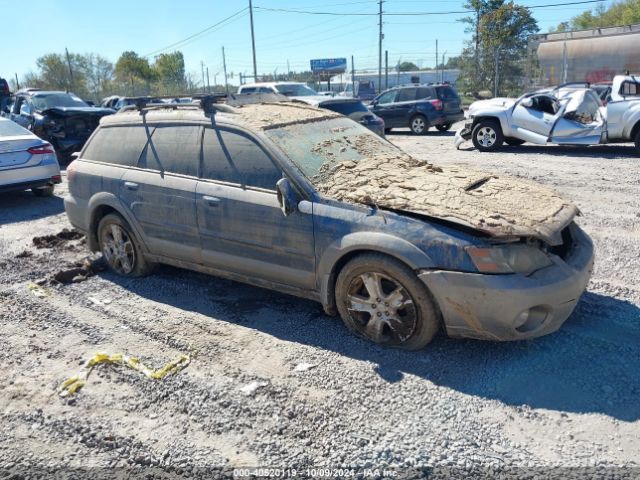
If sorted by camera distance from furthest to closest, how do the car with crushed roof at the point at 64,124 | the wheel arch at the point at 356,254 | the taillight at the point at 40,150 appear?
the car with crushed roof at the point at 64,124 → the taillight at the point at 40,150 → the wheel arch at the point at 356,254

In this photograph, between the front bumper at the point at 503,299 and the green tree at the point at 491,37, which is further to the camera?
the green tree at the point at 491,37


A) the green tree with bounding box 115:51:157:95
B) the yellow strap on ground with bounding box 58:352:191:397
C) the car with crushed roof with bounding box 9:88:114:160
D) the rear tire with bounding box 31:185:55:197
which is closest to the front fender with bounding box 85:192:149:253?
the yellow strap on ground with bounding box 58:352:191:397

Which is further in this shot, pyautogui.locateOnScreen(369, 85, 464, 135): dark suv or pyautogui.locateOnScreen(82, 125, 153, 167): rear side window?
pyautogui.locateOnScreen(369, 85, 464, 135): dark suv

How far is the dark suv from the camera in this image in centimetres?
1820

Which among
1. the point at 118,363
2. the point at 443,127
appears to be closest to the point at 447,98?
the point at 443,127

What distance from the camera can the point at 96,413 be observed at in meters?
3.30

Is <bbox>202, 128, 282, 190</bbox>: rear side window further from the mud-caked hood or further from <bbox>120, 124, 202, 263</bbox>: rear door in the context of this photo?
the mud-caked hood

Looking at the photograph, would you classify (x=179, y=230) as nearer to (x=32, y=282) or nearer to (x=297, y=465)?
(x=32, y=282)

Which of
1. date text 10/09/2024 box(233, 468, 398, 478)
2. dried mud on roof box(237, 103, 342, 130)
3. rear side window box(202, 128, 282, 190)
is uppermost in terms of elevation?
dried mud on roof box(237, 103, 342, 130)

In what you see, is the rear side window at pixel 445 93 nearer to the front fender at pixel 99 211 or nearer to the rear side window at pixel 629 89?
the rear side window at pixel 629 89

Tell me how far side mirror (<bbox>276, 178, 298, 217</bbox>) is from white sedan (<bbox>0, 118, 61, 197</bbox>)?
6653 millimetres

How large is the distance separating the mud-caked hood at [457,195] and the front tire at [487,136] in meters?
9.06

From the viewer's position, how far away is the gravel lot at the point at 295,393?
2842 mm

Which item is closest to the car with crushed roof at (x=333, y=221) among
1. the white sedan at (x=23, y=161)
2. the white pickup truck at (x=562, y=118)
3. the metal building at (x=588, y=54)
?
the white sedan at (x=23, y=161)
